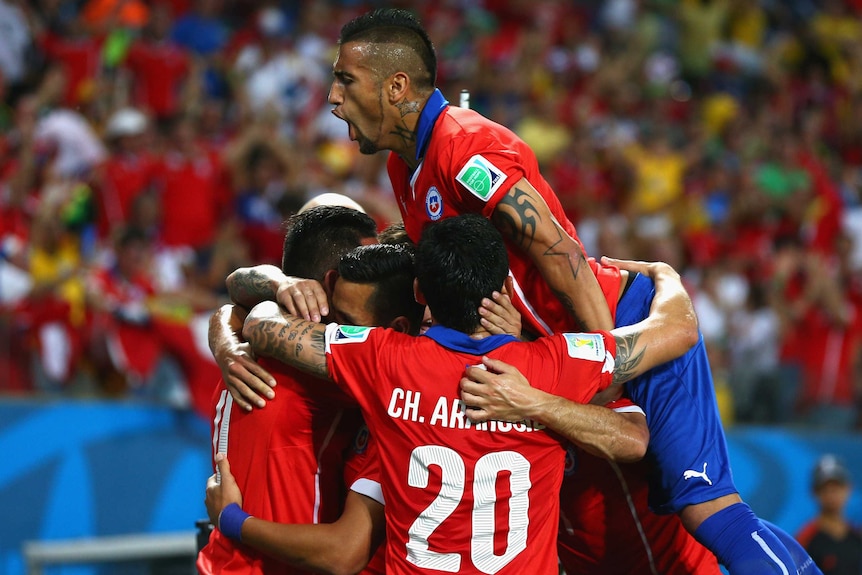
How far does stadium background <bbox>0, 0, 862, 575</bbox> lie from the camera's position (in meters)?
7.61

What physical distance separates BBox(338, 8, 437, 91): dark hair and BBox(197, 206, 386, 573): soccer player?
2.42ft

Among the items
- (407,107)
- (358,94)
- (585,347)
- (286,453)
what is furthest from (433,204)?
(286,453)

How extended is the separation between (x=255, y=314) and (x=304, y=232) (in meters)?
0.44

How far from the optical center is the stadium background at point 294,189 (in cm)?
761

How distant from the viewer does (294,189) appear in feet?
30.5

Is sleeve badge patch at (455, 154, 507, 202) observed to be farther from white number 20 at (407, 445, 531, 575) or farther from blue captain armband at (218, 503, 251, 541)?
blue captain armband at (218, 503, 251, 541)

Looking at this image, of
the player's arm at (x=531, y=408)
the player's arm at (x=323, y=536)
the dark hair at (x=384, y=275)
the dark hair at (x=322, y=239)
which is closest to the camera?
the player's arm at (x=531, y=408)

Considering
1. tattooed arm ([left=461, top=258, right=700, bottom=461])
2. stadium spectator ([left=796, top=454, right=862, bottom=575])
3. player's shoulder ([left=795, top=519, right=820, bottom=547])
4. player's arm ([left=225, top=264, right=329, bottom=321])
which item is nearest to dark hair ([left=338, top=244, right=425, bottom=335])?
player's arm ([left=225, top=264, right=329, bottom=321])

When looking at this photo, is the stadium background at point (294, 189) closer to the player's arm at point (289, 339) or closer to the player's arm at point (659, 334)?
the player's arm at point (289, 339)

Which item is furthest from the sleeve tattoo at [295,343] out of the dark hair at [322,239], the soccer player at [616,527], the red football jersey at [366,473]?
the soccer player at [616,527]

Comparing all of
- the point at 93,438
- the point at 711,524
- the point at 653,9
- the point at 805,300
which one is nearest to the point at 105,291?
the point at 93,438

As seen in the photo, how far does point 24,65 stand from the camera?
10273mm

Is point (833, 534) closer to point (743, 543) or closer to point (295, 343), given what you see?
point (743, 543)

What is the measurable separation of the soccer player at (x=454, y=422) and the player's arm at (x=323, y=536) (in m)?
0.13
